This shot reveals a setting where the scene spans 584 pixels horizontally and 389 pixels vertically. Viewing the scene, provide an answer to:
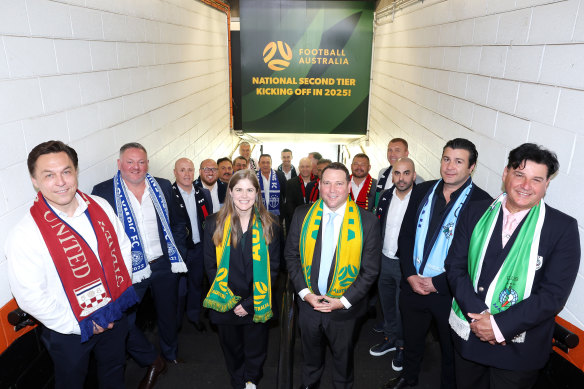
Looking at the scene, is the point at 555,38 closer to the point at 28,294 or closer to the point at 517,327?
the point at 517,327

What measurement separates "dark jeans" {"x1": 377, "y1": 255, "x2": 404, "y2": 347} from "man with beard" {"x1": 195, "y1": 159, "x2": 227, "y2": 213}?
5.48ft

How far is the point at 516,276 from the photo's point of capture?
1695 mm

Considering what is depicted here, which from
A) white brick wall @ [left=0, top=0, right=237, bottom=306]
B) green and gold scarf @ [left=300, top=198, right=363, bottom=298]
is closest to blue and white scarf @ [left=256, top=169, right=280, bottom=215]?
white brick wall @ [left=0, top=0, right=237, bottom=306]

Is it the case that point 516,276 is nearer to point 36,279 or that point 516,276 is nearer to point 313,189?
point 36,279

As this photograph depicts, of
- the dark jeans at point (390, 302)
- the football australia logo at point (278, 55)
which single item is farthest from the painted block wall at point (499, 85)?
the football australia logo at point (278, 55)

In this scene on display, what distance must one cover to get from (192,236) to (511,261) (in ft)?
7.99

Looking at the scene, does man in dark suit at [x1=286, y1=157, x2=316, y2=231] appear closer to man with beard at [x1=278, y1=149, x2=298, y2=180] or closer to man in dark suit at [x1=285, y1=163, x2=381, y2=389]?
man with beard at [x1=278, y1=149, x2=298, y2=180]

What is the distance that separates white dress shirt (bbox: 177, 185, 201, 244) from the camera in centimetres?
330

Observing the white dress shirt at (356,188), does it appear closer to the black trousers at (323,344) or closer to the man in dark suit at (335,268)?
the man in dark suit at (335,268)

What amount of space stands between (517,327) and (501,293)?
15cm

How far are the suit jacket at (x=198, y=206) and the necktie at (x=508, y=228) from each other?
7.52ft

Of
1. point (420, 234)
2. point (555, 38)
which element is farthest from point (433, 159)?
point (555, 38)

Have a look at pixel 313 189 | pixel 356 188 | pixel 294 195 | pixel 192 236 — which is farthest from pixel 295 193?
pixel 192 236

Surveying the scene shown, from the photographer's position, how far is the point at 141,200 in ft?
8.66
